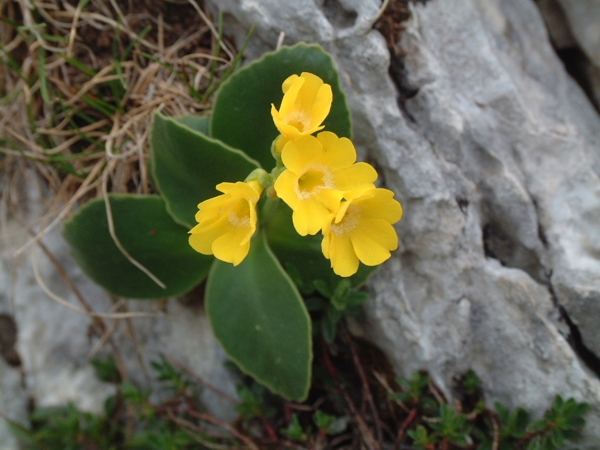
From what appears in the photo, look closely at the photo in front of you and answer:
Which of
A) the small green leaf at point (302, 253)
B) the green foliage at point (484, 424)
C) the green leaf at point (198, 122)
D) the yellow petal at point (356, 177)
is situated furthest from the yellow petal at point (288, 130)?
the green foliage at point (484, 424)

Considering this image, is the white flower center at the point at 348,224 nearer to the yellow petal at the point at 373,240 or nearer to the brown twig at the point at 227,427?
the yellow petal at the point at 373,240

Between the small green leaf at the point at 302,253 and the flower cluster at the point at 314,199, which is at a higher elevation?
the flower cluster at the point at 314,199

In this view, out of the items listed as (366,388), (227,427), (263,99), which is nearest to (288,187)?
(263,99)

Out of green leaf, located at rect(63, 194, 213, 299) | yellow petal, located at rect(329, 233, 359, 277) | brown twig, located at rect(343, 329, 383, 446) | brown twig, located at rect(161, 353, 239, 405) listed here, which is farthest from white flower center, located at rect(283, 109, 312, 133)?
brown twig, located at rect(161, 353, 239, 405)

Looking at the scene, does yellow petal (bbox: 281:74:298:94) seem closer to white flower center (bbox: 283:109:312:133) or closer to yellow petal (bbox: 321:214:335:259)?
white flower center (bbox: 283:109:312:133)

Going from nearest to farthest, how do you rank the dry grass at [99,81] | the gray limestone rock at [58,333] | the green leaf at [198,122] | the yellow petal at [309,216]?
the yellow petal at [309,216] → the green leaf at [198,122] → the dry grass at [99,81] → the gray limestone rock at [58,333]

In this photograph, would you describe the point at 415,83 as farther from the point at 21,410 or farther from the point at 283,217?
the point at 21,410
